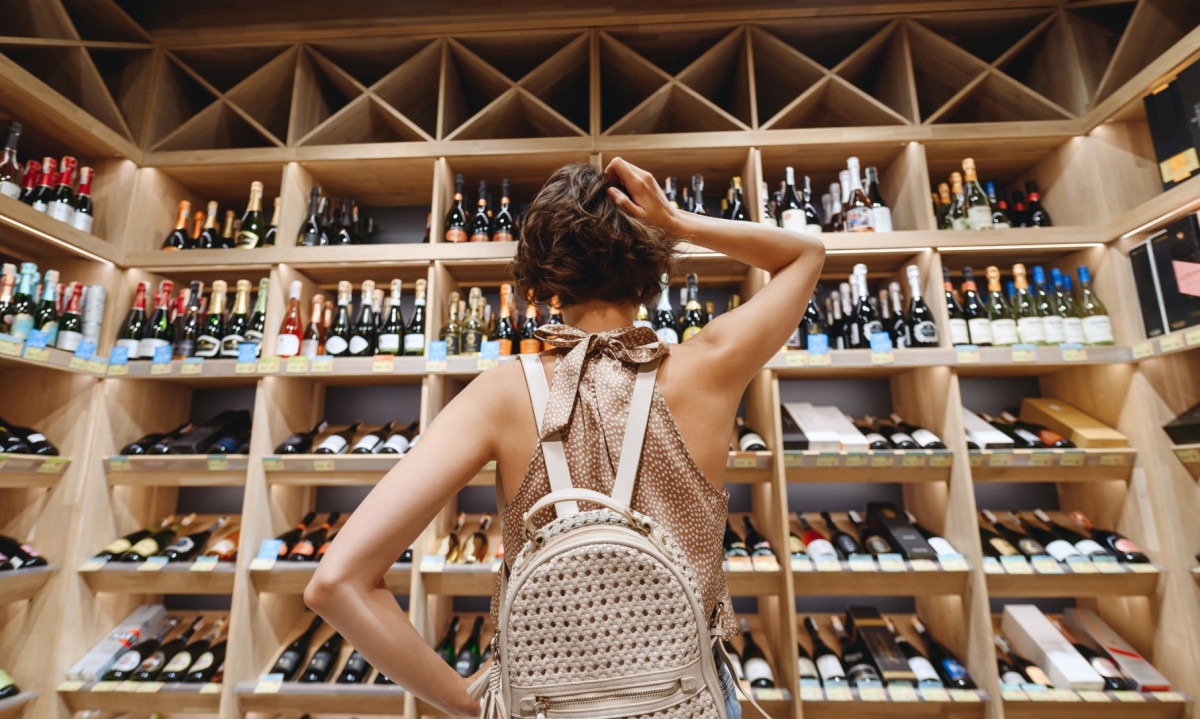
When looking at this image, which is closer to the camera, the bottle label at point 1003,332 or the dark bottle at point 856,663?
the dark bottle at point 856,663

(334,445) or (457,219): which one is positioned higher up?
(457,219)

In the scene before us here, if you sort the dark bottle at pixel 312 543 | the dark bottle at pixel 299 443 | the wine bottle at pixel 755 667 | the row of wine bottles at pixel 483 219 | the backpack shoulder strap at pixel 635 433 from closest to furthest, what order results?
the backpack shoulder strap at pixel 635 433, the wine bottle at pixel 755 667, the dark bottle at pixel 312 543, the dark bottle at pixel 299 443, the row of wine bottles at pixel 483 219

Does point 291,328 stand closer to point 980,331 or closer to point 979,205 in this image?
point 980,331

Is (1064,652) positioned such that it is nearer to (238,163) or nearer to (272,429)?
(272,429)

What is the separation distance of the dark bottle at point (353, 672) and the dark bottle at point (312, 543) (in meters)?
0.45

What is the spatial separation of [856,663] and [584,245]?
6.93ft

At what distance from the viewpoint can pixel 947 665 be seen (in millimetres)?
2062

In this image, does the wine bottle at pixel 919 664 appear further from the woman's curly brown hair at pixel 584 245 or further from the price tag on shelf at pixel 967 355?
the woman's curly brown hair at pixel 584 245

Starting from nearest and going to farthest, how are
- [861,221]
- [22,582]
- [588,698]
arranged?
[588,698]
[22,582]
[861,221]

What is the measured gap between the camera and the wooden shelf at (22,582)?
2.00 meters

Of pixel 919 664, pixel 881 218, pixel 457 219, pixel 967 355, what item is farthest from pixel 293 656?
pixel 881 218

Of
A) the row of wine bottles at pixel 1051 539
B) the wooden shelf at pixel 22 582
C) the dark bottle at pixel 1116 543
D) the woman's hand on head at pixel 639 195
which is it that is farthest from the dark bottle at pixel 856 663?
the wooden shelf at pixel 22 582

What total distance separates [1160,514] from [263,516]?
362cm

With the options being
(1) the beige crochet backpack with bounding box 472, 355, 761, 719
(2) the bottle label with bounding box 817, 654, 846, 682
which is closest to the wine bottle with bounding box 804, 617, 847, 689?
(2) the bottle label with bounding box 817, 654, 846, 682
